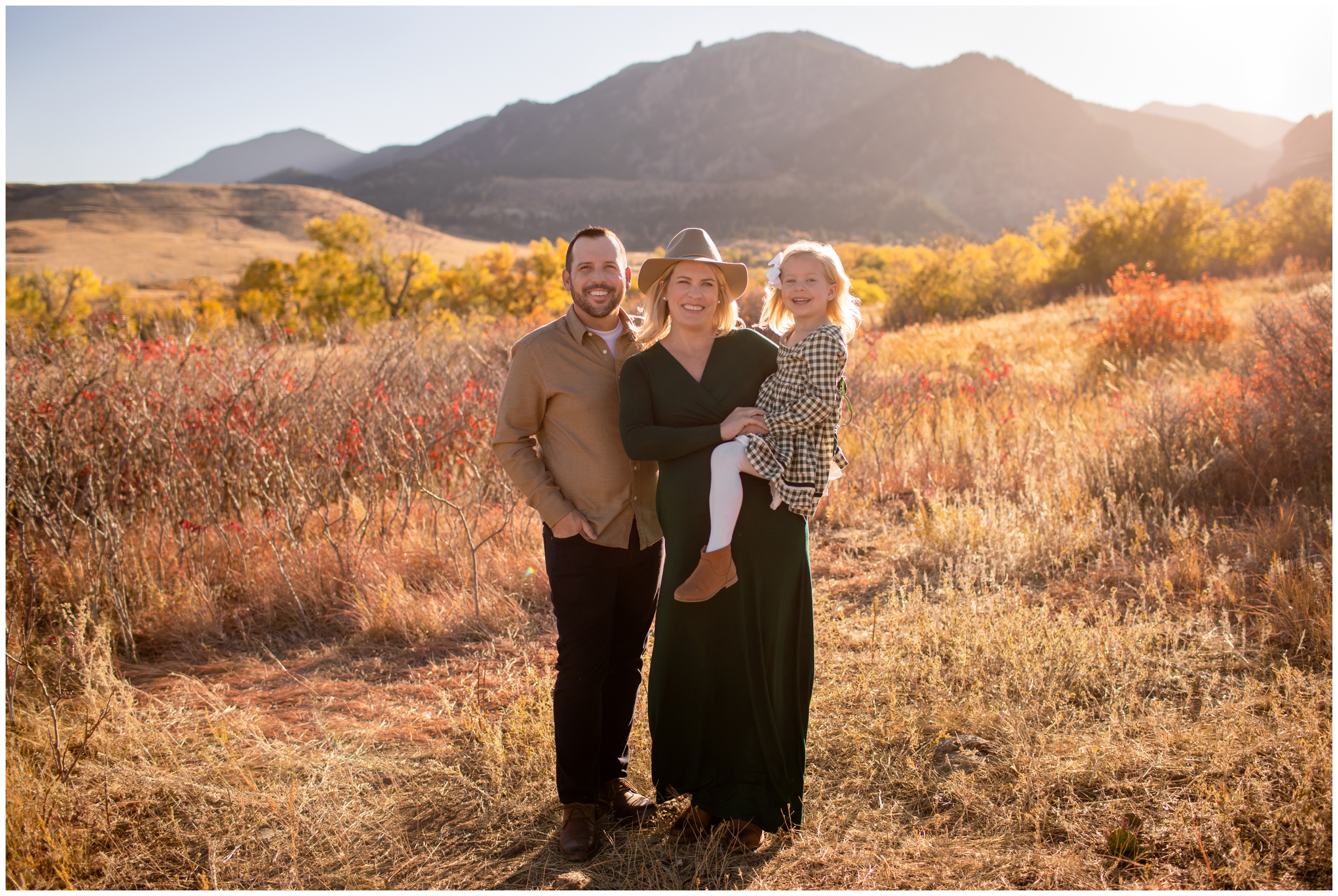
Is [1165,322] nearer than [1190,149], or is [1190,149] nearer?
[1165,322]

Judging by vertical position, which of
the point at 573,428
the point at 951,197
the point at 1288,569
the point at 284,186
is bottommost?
the point at 1288,569

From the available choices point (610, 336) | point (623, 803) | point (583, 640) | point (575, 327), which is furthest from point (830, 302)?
point (623, 803)

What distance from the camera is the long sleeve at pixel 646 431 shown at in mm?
2475

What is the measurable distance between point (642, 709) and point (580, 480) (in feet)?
4.94

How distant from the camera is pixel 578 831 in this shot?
2.68 metres

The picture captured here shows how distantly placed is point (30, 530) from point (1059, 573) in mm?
7376

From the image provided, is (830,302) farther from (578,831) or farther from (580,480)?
(578,831)

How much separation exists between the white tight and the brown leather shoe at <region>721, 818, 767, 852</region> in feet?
3.39

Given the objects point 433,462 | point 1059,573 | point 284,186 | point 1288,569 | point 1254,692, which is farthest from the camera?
point 284,186

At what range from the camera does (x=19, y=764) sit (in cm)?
304

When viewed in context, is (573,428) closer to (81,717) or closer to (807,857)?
(807,857)

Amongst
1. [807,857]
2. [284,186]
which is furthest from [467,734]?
[284,186]

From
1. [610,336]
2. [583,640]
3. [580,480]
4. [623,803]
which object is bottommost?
[623,803]

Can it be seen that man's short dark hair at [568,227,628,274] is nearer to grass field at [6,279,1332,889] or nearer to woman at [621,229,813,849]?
woman at [621,229,813,849]
